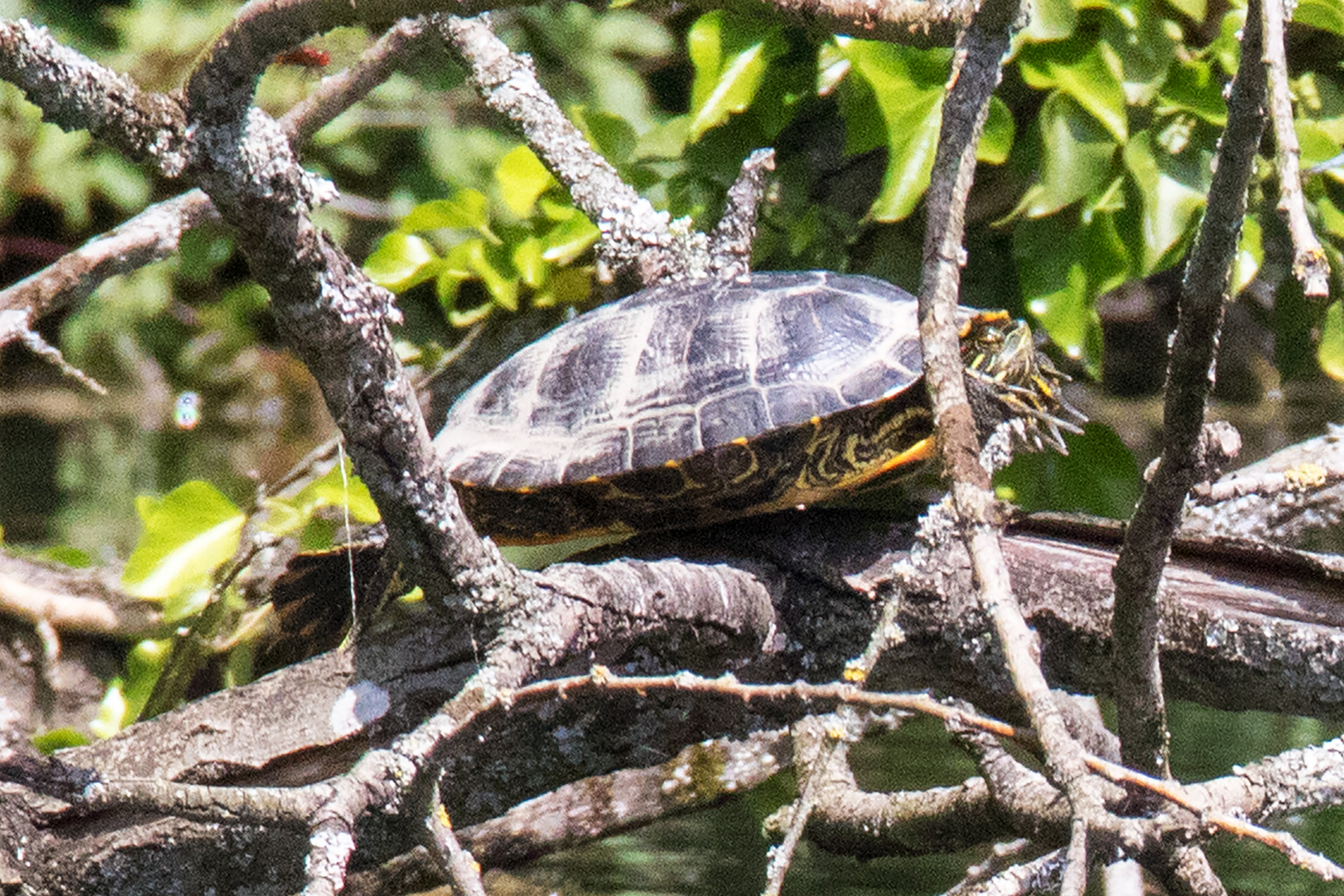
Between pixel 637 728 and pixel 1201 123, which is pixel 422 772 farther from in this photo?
pixel 1201 123

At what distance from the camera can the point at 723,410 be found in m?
1.02

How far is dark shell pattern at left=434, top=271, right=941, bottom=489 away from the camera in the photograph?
3.34 feet

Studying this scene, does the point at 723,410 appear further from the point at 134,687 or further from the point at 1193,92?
the point at 134,687

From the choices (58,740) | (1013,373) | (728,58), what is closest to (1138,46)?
(728,58)

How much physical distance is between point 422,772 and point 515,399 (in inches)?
19.4

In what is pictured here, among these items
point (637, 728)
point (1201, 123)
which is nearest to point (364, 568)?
point (637, 728)

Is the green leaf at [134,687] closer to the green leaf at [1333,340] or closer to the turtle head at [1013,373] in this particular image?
the turtle head at [1013,373]

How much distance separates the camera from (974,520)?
2.09 ft

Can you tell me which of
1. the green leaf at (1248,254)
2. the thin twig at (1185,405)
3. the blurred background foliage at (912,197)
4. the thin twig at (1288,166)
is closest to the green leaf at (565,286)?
the blurred background foliage at (912,197)

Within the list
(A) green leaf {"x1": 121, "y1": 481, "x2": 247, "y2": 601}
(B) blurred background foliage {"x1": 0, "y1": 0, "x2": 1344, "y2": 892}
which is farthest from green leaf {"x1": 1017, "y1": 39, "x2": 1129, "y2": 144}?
(A) green leaf {"x1": 121, "y1": 481, "x2": 247, "y2": 601}

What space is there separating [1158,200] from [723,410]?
1.98 feet

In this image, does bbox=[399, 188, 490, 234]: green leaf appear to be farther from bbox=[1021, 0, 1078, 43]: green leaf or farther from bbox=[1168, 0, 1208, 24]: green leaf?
bbox=[1168, 0, 1208, 24]: green leaf

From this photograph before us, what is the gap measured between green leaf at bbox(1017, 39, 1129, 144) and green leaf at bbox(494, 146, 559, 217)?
569 mm

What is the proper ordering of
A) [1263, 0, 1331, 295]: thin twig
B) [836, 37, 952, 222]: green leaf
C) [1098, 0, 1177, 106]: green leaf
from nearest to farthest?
1. [1263, 0, 1331, 295]: thin twig
2. [836, 37, 952, 222]: green leaf
3. [1098, 0, 1177, 106]: green leaf
